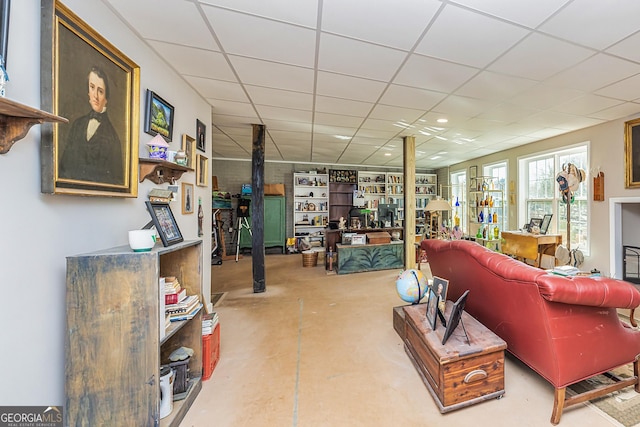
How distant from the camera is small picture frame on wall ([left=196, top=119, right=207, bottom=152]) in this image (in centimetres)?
269

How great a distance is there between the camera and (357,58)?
200 cm

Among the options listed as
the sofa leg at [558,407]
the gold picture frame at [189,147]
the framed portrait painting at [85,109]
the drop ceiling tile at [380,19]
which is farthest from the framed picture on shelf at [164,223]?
the sofa leg at [558,407]

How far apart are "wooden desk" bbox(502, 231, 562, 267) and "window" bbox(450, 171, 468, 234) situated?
2.17 m

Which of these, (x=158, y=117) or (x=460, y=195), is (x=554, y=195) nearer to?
(x=460, y=195)

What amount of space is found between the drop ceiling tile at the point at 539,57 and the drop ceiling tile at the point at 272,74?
1709 mm

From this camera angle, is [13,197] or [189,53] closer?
[13,197]

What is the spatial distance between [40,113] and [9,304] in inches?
30.6

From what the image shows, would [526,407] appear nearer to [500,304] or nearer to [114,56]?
[500,304]

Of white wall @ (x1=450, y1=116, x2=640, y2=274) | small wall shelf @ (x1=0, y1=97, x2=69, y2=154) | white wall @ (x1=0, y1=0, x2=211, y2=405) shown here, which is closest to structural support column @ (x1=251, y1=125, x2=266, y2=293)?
white wall @ (x1=0, y1=0, x2=211, y2=405)

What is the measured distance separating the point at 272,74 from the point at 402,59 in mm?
1194

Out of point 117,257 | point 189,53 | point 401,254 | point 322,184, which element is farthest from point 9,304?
point 322,184

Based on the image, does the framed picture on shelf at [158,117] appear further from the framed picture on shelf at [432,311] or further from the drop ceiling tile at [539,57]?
the drop ceiling tile at [539,57]

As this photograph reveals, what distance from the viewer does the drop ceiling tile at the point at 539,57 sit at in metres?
1.78

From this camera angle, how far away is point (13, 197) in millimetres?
955
